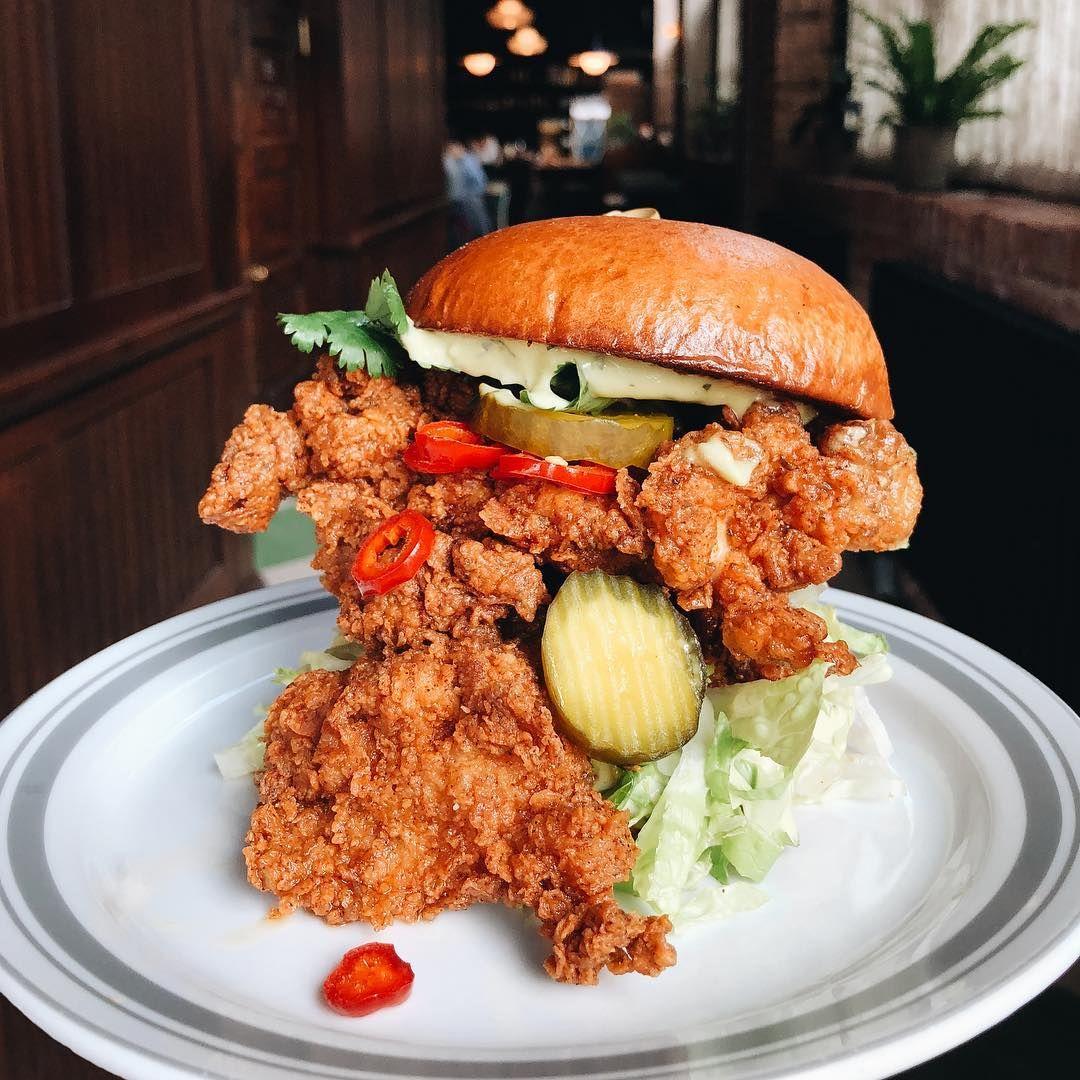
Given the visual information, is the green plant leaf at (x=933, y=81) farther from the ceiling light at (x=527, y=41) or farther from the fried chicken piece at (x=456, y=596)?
the ceiling light at (x=527, y=41)

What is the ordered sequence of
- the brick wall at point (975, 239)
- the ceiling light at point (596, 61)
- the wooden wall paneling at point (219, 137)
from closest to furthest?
the brick wall at point (975, 239) < the wooden wall paneling at point (219, 137) < the ceiling light at point (596, 61)

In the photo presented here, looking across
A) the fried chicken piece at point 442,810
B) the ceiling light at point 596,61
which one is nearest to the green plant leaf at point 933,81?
the fried chicken piece at point 442,810

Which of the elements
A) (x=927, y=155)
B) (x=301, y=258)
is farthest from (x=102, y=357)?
(x=927, y=155)

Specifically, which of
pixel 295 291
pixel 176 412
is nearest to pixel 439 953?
pixel 176 412

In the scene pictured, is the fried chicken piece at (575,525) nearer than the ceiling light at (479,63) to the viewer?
Yes

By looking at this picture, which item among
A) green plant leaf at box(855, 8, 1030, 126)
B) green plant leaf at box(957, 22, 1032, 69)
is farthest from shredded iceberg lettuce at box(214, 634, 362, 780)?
green plant leaf at box(855, 8, 1030, 126)

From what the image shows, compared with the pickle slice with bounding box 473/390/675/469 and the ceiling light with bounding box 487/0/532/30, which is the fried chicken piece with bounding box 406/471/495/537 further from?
the ceiling light with bounding box 487/0/532/30

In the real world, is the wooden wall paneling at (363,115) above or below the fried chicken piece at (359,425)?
above
